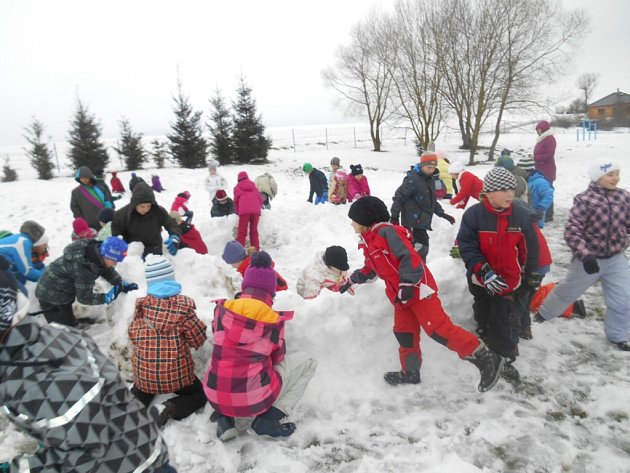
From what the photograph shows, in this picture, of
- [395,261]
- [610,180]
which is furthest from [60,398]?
[610,180]

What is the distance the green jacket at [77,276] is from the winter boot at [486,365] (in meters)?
3.34

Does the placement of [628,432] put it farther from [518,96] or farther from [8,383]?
[518,96]

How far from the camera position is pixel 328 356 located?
338 cm

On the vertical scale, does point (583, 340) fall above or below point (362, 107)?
below

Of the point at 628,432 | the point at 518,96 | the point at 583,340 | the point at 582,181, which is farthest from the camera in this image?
the point at 518,96

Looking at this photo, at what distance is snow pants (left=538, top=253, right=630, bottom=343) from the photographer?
3436 mm

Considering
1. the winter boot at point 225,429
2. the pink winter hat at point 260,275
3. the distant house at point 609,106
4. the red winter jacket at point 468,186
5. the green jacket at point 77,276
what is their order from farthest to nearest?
1. the distant house at point 609,106
2. the red winter jacket at point 468,186
3. the green jacket at point 77,276
4. the pink winter hat at point 260,275
5. the winter boot at point 225,429

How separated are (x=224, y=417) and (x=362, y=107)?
32931 mm

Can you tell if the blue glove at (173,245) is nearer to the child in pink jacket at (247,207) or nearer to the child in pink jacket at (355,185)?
the child in pink jacket at (247,207)

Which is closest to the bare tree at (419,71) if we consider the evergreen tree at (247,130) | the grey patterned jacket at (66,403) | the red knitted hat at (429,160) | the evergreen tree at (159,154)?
the evergreen tree at (247,130)

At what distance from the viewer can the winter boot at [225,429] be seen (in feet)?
8.61

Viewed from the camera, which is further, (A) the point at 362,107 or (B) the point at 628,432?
(A) the point at 362,107

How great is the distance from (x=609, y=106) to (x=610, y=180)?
6353 cm

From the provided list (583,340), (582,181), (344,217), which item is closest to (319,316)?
(583,340)
